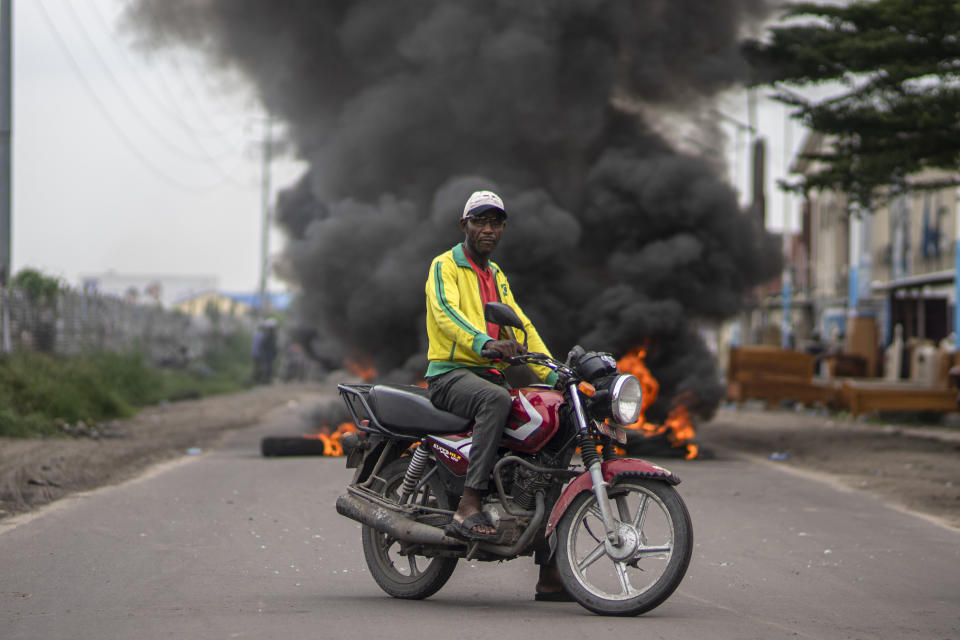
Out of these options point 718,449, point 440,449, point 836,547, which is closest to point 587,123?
point 718,449

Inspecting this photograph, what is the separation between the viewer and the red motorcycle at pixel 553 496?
5.72 metres

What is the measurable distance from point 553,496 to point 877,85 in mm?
11826

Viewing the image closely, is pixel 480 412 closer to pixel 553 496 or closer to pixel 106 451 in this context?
pixel 553 496

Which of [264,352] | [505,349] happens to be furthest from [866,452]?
[264,352]

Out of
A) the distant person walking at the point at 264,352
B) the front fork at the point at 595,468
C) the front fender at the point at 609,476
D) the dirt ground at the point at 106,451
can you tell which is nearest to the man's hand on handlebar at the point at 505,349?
the front fork at the point at 595,468

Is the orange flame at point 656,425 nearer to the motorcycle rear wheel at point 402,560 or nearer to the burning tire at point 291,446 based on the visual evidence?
the burning tire at point 291,446

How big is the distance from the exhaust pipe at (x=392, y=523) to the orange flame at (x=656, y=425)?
752 cm

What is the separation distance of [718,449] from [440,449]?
1207 cm

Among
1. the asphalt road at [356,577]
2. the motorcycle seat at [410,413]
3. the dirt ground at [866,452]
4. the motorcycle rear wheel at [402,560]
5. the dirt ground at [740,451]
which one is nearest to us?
the asphalt road at [356,577]

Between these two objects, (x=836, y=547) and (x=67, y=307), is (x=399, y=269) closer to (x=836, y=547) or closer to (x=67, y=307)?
(x=67, y=307)

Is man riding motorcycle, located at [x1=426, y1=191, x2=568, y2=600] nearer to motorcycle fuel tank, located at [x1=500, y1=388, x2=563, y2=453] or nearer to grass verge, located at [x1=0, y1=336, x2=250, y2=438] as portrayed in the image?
motorcycle fuel tank, located at [x1=500, y1=388, x2=563, y2=453]

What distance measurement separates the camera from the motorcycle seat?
6.19 meters

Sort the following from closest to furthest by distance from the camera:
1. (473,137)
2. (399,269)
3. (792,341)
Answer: (399,269) → (473,137) → (792,341)

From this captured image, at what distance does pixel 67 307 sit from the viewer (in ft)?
71.7
